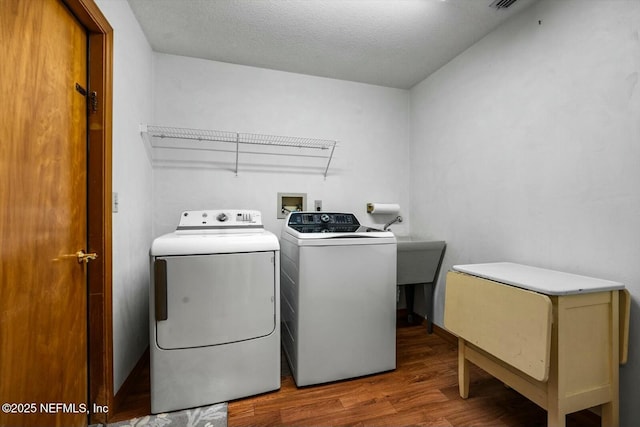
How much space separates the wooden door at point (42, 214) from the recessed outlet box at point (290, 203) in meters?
1.38

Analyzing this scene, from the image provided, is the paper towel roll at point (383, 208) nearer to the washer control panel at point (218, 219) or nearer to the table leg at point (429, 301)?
the table leg at point (429, 301)

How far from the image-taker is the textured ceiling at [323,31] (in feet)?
5.49

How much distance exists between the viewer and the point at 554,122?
5.04 feet

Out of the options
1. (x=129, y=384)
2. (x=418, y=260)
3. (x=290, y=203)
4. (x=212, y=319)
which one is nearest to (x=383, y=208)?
(x=418, y=260)

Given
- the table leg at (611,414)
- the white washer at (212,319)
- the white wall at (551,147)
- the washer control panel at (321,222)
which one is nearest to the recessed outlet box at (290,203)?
the washer control panel at (321,222)

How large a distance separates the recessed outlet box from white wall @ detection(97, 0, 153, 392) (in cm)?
103

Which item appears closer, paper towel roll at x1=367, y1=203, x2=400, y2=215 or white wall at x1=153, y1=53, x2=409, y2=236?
white wall at x1=153, y1=53, x2=409, y2=236

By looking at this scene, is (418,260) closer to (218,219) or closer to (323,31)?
(218,219)

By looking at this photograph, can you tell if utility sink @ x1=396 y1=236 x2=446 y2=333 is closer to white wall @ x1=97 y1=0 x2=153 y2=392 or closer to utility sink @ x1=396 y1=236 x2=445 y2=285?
utility sink @ x1=396 y1=236 x2=445 y2=285

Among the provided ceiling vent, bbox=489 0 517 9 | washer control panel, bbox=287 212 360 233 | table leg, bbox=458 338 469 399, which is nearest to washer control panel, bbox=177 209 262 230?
washer control panel, bbox=287 212 360 233

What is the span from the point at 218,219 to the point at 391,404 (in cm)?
162

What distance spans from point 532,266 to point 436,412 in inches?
40.0

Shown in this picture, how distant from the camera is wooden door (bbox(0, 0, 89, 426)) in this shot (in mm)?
899

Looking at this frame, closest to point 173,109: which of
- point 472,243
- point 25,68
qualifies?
point 25,68
